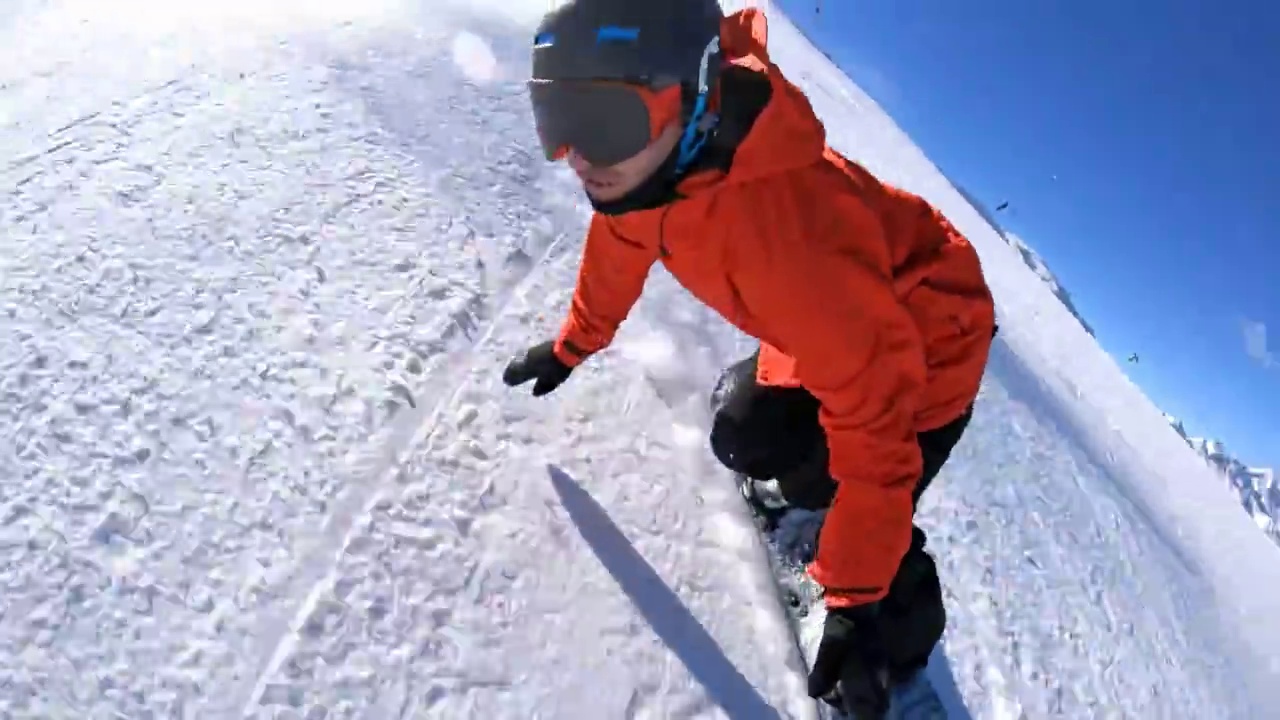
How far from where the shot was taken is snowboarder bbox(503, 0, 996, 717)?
1.53 metres

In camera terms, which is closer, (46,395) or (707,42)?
(707,42)

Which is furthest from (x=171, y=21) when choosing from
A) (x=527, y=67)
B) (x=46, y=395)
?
(x=46, y=395)

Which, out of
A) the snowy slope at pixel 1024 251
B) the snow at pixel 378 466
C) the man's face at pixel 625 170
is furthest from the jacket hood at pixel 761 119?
the snowy slope at pixel 1024 251

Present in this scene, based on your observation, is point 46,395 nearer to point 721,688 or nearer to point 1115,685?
point 721,688

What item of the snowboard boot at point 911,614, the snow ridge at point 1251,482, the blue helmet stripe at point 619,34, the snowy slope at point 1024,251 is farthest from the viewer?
the snow ridge at point 1251,482

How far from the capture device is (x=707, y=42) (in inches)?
60.9

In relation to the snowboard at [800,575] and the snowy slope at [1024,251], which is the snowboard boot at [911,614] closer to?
the snowboard at [800,575]

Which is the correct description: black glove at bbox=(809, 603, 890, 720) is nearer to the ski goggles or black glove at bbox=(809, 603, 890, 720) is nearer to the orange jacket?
the orange jacket

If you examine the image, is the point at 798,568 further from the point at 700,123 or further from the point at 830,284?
the point at 700,123

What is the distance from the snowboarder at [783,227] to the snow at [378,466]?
0.53m

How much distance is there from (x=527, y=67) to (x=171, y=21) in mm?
1706

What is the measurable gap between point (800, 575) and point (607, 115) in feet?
4.40

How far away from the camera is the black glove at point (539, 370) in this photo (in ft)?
7.87

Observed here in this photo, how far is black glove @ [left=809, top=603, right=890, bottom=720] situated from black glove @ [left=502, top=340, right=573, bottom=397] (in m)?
1.01
